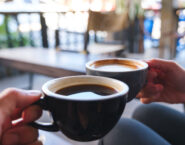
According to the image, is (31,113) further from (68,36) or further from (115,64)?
(68,36)

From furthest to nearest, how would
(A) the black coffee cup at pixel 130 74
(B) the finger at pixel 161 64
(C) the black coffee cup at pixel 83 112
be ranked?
(B) the finger at pixel 161 64 → (A) the black coffee cup at pixel 130 74 → (C) the black coffee cup at pixel 83 112

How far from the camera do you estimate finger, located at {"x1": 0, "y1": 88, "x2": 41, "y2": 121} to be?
0.29 meters

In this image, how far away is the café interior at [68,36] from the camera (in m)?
1.25

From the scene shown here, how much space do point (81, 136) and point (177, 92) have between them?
0.53 meters

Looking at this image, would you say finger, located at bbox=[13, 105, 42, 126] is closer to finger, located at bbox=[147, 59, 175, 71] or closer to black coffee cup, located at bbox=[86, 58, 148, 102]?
black coffee cup, located at bbox=[86, 58, 148, 102]

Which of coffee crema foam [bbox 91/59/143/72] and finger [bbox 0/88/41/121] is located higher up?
coffee crema foam [bbox 91/59/143/72]

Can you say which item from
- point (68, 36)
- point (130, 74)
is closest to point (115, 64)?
point (130, 74)

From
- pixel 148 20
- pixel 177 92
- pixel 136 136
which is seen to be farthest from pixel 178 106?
pixel 148 20

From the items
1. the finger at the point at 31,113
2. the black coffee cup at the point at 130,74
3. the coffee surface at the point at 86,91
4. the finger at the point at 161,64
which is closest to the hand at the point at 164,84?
the finger at the point at 161,64

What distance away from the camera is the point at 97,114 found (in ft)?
0.87

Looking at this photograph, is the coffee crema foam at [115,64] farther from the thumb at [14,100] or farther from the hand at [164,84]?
the thumb at [14,100]

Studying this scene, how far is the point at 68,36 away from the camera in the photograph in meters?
3.03

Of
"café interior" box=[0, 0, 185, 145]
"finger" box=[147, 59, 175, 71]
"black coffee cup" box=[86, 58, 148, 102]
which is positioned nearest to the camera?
"black coffee cup" box=[86, 58, 148, 102]

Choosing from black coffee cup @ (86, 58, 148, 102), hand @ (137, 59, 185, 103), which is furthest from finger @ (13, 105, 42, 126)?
hand @ (137, 59, 185, 103)
